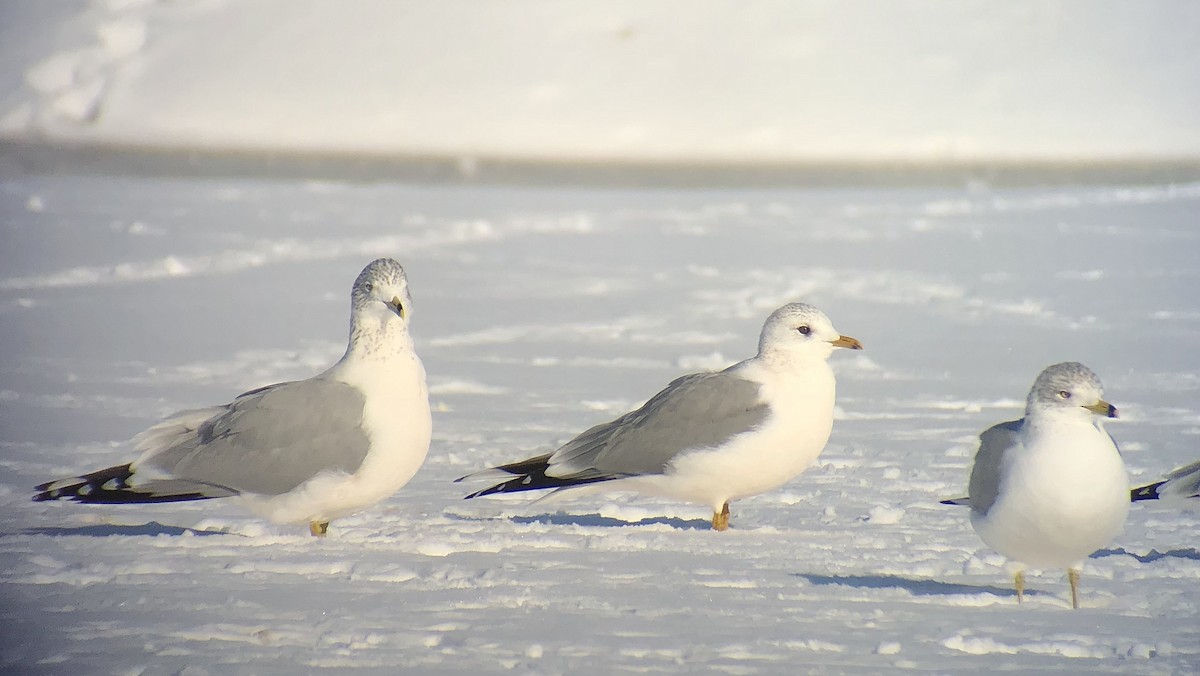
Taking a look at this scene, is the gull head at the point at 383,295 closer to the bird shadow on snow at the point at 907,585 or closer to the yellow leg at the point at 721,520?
the yellow leg at the point at 721,520

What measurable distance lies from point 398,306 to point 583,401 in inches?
45.9

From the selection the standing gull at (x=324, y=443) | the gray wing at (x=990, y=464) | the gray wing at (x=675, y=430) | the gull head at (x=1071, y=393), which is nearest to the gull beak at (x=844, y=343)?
the gray wing at (x=675, y=430)

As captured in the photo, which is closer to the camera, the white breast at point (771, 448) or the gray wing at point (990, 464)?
the gray wing at point (990, 464)

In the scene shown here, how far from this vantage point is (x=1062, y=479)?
262 centimetres

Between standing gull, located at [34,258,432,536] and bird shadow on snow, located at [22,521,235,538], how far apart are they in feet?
0.32

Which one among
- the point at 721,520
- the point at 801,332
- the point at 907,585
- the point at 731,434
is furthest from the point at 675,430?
the point at 907,585

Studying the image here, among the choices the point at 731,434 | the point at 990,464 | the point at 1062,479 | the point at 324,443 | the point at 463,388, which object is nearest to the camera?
the point at 1062,479

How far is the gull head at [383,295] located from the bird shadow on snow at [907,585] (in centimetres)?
100

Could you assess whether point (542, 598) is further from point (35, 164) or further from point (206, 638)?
point (35, 164)

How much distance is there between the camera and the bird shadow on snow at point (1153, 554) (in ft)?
9.48

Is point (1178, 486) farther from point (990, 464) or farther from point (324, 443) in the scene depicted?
point (324, 443)

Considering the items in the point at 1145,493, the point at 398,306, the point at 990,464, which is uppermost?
the point at 398,306

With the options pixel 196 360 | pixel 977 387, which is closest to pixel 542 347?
pixel 196 360

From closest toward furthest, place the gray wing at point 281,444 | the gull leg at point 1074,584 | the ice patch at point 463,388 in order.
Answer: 1. the gull leg at point 1074,584
2. the gray wing at point 281,444
3. the ice patch at point 463,388
